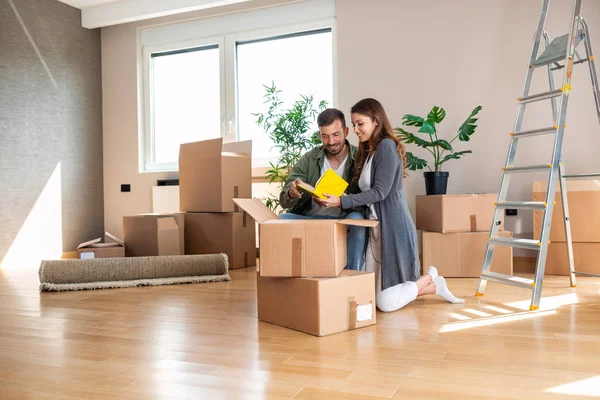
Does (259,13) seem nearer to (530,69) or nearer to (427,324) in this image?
(530,69)

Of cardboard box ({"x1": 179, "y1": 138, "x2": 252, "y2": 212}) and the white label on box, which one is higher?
cardboard box ({"x1": 179, "y1": 138, "x2": 252, "y2": 212})

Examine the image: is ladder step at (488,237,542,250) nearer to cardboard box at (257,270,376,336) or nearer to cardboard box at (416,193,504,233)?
cardboard box at (416,193,504,233)

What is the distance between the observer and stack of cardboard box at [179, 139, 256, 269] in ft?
13.6

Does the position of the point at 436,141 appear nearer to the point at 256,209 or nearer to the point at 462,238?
the point at 462,238

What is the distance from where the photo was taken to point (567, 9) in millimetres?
3891

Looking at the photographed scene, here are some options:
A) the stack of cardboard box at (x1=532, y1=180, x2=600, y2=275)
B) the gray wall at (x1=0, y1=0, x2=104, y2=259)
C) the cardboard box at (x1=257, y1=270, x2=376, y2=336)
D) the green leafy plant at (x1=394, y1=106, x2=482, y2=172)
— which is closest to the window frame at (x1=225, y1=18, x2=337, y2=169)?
the green leafy plant at (x1=394, y1=106, x2=482, y2=172)

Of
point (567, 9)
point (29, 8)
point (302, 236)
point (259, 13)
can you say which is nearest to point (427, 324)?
point (302, 236)

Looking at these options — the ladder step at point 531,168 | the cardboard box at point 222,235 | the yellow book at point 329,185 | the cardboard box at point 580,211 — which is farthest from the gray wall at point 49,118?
the cardboard box at point 580,211

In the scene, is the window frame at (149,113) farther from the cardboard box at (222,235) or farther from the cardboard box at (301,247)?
the cardboard box at (301,247)

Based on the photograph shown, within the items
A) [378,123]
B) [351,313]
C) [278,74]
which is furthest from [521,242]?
[278,74]

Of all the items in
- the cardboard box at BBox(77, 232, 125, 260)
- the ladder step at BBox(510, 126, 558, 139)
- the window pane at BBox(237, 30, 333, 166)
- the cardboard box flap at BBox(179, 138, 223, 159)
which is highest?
the window pane at BBox(237, 30, 333, 166)

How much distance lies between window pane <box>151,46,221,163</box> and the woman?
289 cm

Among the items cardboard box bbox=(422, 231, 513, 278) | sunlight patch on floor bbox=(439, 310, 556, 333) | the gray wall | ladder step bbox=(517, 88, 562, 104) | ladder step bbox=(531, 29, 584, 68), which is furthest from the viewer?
the gray wall

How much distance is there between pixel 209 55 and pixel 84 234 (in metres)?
2.20
